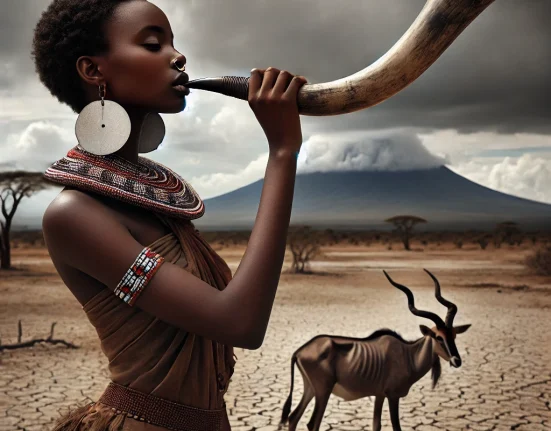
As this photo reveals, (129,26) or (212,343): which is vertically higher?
(129,26)

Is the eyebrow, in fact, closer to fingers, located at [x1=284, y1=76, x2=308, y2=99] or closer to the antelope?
fingers, located at [x1=284, y1=76, x2=308, y2=99]

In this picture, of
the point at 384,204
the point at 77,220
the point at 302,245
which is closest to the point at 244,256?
the point at 77,220

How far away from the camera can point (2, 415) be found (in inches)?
179

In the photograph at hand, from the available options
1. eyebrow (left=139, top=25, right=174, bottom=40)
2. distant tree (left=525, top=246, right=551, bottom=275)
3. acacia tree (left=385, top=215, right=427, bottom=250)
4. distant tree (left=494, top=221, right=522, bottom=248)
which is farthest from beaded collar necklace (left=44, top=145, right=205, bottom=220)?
acacia tree (left=385, top=215, right=427, bottom=250)

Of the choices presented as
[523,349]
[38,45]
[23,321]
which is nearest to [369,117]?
[523,349]

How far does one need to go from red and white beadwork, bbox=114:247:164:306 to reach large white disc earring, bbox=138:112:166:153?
331 mm

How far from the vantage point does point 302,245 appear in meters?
11.4

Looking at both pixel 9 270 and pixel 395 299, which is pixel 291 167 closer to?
pixel 395 299

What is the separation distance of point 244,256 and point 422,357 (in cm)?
250

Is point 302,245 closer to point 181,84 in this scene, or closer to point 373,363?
point 373,363

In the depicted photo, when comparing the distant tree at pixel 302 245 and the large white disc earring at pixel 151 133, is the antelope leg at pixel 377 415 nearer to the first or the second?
the large white disc earring at pixel 151 133

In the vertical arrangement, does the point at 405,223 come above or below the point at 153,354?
above

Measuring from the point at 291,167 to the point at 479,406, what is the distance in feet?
15.1

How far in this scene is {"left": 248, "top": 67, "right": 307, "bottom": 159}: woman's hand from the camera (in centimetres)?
87
